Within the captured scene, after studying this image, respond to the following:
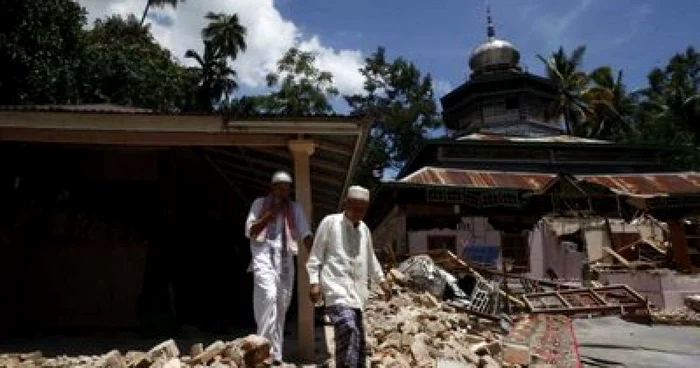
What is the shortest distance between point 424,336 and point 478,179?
14108 mm

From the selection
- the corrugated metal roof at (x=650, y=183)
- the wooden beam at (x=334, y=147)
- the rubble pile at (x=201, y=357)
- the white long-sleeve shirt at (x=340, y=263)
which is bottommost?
the rubble pile at (x=201, y=357)

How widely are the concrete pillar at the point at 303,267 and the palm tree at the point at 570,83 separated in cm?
3100

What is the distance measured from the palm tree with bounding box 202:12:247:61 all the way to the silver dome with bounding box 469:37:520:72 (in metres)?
18.5

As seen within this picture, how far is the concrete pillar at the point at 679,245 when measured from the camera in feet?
45.2

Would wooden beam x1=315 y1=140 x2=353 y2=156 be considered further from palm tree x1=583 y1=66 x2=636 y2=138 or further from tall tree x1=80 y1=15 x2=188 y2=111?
palm tree x1=583 y1=66 x2=636 y2=138

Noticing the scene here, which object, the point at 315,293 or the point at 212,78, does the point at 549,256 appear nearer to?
the point at 315,293

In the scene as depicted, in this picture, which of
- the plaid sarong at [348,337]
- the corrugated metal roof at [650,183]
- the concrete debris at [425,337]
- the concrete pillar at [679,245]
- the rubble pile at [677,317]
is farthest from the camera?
the corrugated metal roof at [650,183]

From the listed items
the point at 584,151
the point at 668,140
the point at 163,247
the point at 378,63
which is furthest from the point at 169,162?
the point at 668,140

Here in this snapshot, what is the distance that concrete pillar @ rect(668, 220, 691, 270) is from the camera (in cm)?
1378

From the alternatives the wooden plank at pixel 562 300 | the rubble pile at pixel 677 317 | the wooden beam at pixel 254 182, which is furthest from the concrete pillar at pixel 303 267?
the rubble pile at pixel 677 317

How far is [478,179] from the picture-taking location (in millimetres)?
19422

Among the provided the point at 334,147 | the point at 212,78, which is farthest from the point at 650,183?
the point at 212,78

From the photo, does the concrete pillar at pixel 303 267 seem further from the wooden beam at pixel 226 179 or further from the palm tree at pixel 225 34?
the palm tree at pixel 225 34

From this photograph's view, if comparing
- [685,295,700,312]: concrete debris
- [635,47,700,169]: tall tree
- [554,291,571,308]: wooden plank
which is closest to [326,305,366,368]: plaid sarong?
[554,291,571,308]: wooden plank
